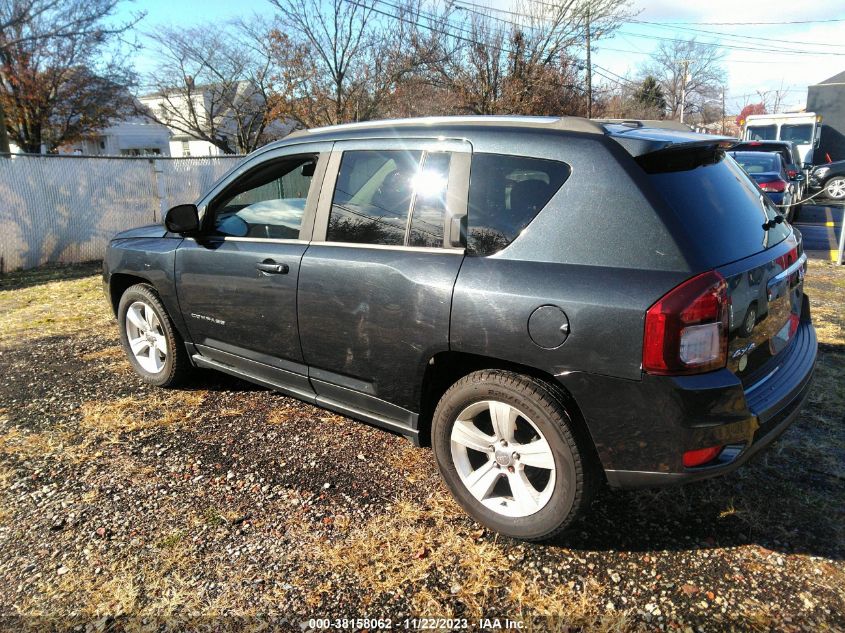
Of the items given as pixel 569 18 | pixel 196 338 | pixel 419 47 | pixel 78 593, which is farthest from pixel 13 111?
pixel 78 593

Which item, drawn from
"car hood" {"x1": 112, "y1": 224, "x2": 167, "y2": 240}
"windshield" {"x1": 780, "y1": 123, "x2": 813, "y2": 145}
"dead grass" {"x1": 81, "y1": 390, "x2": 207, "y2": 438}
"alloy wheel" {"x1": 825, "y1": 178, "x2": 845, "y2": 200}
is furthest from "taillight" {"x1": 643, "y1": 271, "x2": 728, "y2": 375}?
"windshield" {"x1": 780, "y1": 123, "x2": 813, "y2": 145}

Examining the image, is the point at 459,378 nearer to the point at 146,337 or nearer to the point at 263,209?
the point at 263,209

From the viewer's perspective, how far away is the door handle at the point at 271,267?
3.27 metres

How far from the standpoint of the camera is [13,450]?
11.6ft

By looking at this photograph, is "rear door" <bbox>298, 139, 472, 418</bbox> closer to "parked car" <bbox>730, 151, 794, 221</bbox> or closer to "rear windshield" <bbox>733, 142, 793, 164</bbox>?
"parked car" <bbox>730, 151, 794, 221</bbox>

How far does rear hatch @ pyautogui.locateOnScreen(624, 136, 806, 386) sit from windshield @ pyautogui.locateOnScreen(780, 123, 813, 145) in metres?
21.7

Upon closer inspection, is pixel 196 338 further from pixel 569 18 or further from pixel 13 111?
pixel 13 111

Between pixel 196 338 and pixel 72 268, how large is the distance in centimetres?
741

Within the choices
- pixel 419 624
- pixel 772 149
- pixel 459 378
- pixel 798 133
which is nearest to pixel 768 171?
pixel 772 149

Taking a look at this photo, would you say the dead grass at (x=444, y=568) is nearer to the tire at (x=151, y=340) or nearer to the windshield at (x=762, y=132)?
the tire at (x=151, y=340)

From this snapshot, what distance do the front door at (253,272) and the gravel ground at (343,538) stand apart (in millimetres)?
493

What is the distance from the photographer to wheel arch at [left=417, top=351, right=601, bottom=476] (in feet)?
7.87

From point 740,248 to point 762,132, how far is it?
2244cm

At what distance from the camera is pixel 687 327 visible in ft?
6.95
